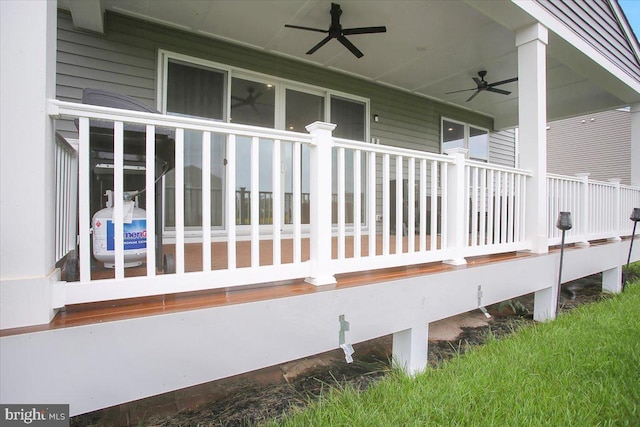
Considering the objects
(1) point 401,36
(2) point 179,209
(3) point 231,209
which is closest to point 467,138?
(1) point 401,36

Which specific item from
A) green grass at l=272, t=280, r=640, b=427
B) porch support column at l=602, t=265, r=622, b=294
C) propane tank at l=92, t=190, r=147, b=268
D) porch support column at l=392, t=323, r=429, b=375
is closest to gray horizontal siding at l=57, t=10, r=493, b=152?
propane tank at l=92, t=190, r=147, b=268

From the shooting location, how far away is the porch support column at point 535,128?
338 centimetres

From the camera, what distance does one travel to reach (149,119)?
5.06ft

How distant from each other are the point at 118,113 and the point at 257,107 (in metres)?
3.11

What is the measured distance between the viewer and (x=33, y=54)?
1266 mm

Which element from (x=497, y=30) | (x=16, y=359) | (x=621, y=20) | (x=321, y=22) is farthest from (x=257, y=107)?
(x=621, y=20)

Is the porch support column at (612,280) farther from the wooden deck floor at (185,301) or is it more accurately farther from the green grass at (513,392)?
the wooden deck floor at (185,301)

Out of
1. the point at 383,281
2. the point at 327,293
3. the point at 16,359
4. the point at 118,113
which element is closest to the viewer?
the point at 16,359

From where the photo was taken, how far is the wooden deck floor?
4.48 feet

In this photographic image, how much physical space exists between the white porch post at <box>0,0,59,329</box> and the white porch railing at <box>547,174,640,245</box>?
418 centimetres

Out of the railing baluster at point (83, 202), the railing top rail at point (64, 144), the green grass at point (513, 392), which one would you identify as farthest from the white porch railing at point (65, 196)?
the green grass at point (513, 392)

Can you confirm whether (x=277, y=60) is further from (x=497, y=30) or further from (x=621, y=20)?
(x=621, y=20)

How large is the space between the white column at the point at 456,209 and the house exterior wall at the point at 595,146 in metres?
11.7

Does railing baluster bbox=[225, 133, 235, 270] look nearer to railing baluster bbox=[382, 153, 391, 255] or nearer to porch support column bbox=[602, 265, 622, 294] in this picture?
railing baluster bbox=[382, 153, 391, 255]
